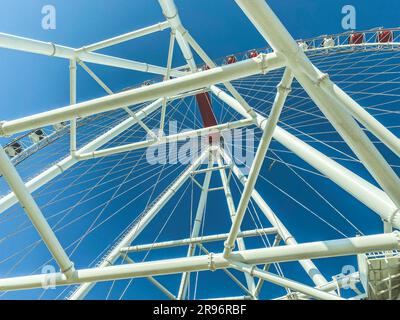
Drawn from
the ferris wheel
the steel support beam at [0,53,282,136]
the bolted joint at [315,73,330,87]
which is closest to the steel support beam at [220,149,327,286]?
the ferris wheel

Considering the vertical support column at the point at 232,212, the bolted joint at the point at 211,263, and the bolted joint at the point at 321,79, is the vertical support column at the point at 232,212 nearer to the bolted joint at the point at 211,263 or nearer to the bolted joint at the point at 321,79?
the bolted joint at the point at 211,263

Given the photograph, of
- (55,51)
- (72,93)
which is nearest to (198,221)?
(72,93)

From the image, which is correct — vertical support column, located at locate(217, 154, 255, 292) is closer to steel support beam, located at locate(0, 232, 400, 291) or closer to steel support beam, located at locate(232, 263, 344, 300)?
steel support beam, located at locate(232, 263, 344, 300)

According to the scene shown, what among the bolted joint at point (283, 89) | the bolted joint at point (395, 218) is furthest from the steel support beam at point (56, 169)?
the bolted joint at point (395, 218)

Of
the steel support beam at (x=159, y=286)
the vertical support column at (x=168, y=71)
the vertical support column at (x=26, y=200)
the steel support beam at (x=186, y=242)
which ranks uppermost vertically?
the vertical support column at (x=168, y=71)

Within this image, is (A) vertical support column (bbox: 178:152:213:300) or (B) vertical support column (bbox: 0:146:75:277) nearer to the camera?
(B) vertical support column (bbox: 0:146:75:277)

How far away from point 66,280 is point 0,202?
389 cm

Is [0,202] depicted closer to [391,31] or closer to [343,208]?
[343,208]

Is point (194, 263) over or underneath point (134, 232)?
underneath

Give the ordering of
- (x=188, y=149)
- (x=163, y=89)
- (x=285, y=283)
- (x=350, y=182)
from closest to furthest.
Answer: (x=163, y=89), (x=350, y=182), (x=285, y=283), (x=188, y=149)

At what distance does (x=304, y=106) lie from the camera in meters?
15.7

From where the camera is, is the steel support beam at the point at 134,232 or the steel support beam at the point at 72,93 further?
the steel support beam at the point at 134,232

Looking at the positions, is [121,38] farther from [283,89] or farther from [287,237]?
[287,237]
